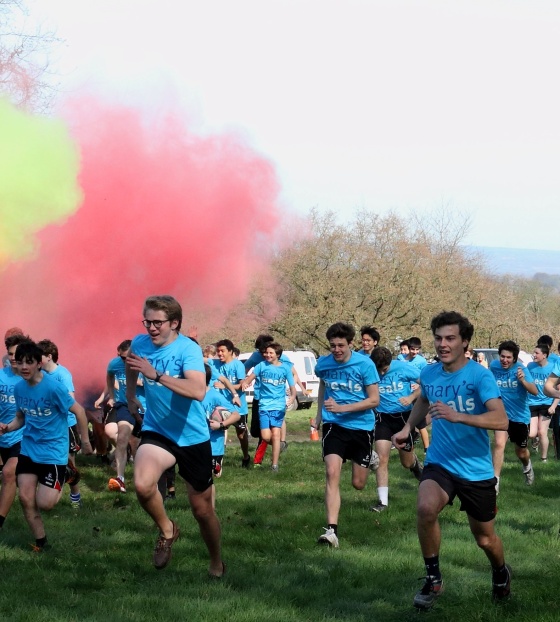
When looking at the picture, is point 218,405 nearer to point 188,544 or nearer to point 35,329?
point 188,544

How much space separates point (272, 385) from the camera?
14.2 meters

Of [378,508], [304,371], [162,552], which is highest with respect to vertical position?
[162,552]

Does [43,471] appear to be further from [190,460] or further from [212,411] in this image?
[212,411]

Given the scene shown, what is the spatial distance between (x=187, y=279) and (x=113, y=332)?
5.89 feet

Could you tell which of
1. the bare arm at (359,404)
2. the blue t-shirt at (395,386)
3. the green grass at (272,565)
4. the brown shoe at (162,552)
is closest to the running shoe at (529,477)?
the green grass at (272,565)

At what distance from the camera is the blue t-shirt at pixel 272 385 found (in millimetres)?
14164

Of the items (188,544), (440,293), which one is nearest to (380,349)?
(188,544)

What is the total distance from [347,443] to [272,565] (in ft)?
5.87

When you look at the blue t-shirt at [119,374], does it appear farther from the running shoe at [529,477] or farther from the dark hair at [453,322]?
the dark hair at [453,322]

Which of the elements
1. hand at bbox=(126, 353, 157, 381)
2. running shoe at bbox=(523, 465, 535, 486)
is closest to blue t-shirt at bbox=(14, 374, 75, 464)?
hand at bbox=(126, 353, 157, 381)

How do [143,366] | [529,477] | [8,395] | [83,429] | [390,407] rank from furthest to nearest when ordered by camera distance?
[529,477]
[390,407]
[8,395]
[83,429]
[143,366]

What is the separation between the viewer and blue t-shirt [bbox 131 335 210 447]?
631 centimetres

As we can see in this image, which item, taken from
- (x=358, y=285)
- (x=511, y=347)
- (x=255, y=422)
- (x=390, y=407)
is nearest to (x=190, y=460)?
(x=390, y=407)

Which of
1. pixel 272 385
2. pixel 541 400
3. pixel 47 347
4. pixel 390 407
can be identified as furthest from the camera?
pixel 541 400
